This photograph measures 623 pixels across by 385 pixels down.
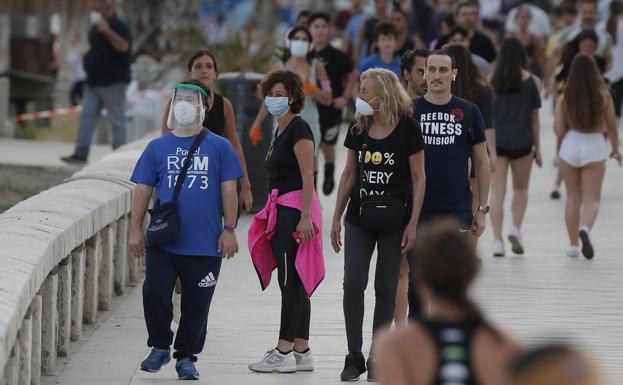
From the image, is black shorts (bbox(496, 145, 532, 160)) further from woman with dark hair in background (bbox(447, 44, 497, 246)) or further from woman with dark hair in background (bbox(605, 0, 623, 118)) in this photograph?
woman with dark hair in background (bbox(605, 0, 623, 118))

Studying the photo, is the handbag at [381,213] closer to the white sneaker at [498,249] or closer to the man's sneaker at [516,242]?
the white sneaker at [498,249]

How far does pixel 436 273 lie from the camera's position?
4.23 m

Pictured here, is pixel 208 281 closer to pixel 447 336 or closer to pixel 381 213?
pixel 381 213

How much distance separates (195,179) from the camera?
8.02 meters

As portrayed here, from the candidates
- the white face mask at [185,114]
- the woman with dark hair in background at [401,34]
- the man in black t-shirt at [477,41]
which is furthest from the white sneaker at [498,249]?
the white face mask at [185,114]

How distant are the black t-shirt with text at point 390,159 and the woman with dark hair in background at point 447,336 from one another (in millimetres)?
3841

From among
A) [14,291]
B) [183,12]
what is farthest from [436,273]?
[183,12]

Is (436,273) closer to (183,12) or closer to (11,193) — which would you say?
(11,193)

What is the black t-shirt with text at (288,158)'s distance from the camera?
842 centimetres

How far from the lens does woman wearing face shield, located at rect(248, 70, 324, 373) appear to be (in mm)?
8375

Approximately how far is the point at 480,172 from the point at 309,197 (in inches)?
38.7

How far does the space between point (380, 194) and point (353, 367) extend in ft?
2.88

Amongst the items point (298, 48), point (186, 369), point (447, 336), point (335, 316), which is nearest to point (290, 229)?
point (186, 369)

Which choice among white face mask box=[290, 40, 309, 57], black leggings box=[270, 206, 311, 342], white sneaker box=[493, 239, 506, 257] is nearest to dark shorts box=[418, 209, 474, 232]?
black leggings box=[270, 206, 311, 342]
